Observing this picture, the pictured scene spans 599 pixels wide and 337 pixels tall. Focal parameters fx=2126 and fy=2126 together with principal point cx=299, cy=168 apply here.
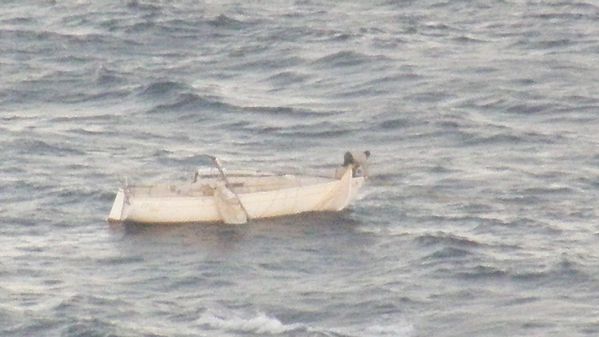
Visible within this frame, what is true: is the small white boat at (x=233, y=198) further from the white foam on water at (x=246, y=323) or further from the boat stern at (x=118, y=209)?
the white foam on water at (x=246, y=323)

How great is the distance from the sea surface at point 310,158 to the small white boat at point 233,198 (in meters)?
0.49

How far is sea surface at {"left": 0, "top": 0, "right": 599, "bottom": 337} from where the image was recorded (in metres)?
58.2

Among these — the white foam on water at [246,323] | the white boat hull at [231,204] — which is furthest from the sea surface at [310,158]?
the white boat hull at [231,204]

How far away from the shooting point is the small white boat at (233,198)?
6694 cm

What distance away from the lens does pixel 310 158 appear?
2968 inches

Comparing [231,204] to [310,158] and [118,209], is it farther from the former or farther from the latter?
[310,158]

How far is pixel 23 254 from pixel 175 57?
→ 3166 cm

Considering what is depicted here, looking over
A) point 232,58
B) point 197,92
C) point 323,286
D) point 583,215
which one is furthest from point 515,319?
point 232,58

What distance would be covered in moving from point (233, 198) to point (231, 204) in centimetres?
21

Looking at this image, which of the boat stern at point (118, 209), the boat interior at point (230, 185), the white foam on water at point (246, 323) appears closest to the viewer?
the white foam on water at point (246, 323)

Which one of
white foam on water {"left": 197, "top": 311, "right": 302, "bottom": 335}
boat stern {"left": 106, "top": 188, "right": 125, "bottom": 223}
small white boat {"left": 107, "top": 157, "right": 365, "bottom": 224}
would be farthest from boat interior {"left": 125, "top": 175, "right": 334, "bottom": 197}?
white foam on water {"left": 197, "top": 311, "right": 302, "bottom": 335}

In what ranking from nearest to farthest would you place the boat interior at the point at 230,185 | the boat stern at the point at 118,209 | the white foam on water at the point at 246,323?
the white foam on water at the point at 246,323
the boat stern at the point at 118,209
the boat interior at the point at 230,185

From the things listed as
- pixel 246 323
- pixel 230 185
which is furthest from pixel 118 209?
pixel 246 323

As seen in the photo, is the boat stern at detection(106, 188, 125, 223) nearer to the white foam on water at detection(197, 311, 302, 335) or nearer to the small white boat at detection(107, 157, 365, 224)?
Answer: the small white boat at detection(107, 157, 365, 224)
